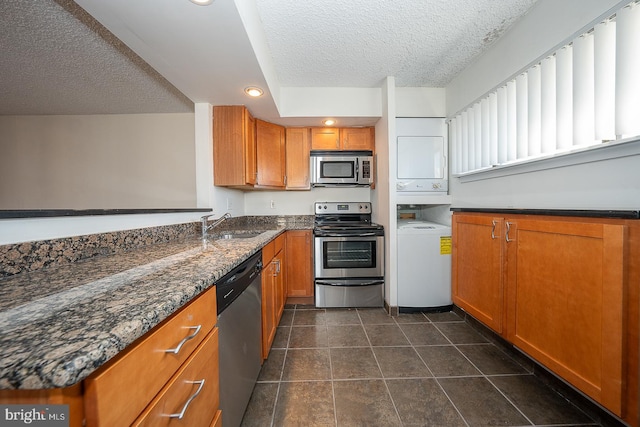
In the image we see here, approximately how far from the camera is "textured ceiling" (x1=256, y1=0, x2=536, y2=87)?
5.09 ft

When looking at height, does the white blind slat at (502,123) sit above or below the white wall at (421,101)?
below

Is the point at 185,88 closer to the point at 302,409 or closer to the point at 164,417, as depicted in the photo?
the point at 164,417

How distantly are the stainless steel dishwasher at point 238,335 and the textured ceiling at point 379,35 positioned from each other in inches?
65.3

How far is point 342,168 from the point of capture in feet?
9.23

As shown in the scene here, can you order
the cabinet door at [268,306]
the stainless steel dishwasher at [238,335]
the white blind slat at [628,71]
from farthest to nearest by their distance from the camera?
the cabinet door at [268,306], the white blind slat at [628,71], the stainless steel dishwasher at [238,335]

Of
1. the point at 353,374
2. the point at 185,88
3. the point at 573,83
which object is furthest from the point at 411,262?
the point at 185,88

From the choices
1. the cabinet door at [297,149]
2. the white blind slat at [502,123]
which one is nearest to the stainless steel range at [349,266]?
the cabinet door at [297,149]

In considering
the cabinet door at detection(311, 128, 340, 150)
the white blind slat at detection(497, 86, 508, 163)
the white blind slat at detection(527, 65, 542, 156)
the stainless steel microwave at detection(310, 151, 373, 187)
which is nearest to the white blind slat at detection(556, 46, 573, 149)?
the white blind slat at detection(527, 65, 542, 156)

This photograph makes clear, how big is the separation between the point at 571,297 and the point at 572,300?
0.05 ft

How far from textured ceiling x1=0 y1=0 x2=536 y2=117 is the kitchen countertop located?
1.24 meters

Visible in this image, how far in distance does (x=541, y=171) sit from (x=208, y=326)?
2.07 meters

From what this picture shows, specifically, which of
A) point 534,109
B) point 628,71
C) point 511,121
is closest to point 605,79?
point 628,71

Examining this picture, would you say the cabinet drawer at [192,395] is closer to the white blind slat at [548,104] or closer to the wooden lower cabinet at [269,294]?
the wooden lower cabinet at [269,294]

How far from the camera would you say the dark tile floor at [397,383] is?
1.20 meters
